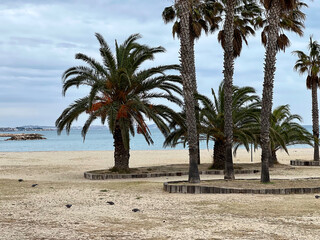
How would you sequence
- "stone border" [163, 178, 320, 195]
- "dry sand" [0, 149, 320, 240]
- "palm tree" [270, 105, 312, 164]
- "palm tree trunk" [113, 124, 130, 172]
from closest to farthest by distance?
"dry sand" [0, 149, 320, 240] < "stone border" [163, 178, 320, 195] < "palm tree trunk" [113, 124, 130, 172] < "palm tree" [270, 105, 312, 164]

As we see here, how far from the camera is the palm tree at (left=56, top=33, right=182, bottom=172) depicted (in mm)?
21344

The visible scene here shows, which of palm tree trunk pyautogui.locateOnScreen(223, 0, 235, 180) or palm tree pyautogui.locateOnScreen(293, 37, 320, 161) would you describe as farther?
palm tree pyautogui.locateOnScreen(293, 37, 320, 161)

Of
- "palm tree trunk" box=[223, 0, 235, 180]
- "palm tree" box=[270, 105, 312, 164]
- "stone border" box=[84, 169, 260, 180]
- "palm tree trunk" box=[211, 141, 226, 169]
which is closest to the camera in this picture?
"palm tree trunk" box=[223, 0, 235, 180]

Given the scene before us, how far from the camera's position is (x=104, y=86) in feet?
71.3

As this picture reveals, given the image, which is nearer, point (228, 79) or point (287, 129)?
point (228, 79)

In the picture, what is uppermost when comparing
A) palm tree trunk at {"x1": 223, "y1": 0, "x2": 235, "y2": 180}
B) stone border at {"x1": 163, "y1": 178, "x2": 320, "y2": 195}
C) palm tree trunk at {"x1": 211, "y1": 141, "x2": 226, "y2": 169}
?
palm tree trunk at {"x1": 223, "y1": 0, "x2": 235, "y2": 180}

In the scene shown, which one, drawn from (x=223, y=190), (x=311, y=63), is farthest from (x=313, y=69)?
(x=223, y=190)

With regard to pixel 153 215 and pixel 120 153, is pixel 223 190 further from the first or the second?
pixel 120 153

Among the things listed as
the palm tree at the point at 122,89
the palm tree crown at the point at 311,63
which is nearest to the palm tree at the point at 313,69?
the palm tree crown at the point at 311,63

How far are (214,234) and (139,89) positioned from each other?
14.5m

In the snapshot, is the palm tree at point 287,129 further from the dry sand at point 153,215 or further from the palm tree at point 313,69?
the dry sand at point 153,215

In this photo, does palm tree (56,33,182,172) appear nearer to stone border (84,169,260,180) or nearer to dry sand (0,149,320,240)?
stone border (84,169,260,180)

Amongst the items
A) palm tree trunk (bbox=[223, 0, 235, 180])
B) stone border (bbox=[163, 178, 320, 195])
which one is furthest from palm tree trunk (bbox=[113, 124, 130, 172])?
stone border (bbox=[163, 178, 320, 195])

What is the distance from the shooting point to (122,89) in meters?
21.9
